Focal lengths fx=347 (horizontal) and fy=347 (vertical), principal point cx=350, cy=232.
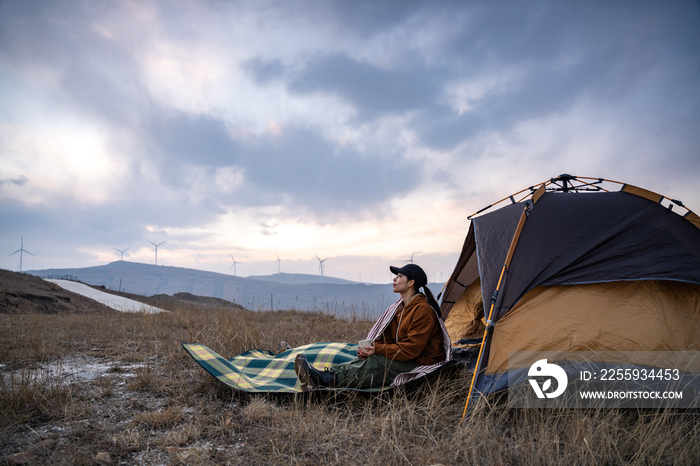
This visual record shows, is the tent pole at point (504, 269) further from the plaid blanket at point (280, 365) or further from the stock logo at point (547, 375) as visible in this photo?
the stock logo at point (547, 375)

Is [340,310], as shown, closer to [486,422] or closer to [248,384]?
[248,384]

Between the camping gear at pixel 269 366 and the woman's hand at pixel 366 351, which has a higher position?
the woman's hand at pixel 366 351

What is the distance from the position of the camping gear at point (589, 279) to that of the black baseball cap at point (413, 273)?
67cm

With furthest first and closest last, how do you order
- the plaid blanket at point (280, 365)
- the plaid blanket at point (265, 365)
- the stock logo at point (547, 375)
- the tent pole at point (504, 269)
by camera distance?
the plaid blanket at point (265, 365) < the plaid blanket at point (280, 365) < the tent pole at point (504, 269) < the stock logo at point (547, 375)

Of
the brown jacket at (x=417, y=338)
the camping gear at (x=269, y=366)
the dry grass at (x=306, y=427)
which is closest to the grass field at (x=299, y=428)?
the dry grass at (x=306, y=427)

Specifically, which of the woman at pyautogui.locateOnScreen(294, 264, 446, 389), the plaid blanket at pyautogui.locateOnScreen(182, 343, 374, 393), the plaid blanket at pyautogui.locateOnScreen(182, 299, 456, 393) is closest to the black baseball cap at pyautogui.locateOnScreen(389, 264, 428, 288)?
the woman at pyautogui.locateOnScreen(294, 264, 446, 389)

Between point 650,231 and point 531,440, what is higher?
point 650,231

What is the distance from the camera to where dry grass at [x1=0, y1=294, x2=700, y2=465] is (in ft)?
7.96

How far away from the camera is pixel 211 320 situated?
26.5 feet

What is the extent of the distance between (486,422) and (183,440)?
241 cm

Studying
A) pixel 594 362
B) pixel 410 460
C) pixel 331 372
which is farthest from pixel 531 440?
pixel 331 372

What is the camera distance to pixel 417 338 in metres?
3.59

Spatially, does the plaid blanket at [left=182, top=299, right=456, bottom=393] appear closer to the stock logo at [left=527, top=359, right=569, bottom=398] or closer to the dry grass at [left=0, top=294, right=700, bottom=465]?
the dry grass at [left=0, top=294, right=700, bottom=465]

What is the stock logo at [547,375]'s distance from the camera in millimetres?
3088
